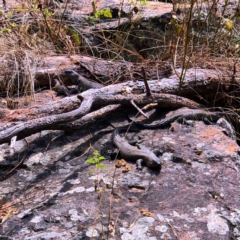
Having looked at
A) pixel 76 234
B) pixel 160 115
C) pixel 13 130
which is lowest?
pixel 160 115

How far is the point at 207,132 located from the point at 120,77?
58.6 inches

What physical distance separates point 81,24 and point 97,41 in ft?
1.42

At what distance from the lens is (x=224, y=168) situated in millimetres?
3527

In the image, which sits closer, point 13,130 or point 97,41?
point 13,130

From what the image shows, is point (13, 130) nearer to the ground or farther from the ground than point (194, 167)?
farther from the ground

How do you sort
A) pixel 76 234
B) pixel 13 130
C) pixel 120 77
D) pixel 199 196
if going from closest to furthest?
pixel 76 234 < pixel 199 196 < pixel 13 130 < pixel 120 77

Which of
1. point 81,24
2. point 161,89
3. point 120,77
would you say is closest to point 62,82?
point 120,77

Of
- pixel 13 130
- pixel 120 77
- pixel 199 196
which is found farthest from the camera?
pixel 120 77

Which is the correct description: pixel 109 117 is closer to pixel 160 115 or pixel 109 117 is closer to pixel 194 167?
pixel 160 115

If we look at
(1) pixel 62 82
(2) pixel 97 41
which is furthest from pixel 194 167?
(2) pixel 97 41

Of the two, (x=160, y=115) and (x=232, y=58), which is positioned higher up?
(x=232, y=58)

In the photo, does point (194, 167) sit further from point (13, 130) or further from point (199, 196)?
point (13, 130)

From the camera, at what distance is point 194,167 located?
3.51m

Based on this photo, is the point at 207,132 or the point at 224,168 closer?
the point at 224,168
